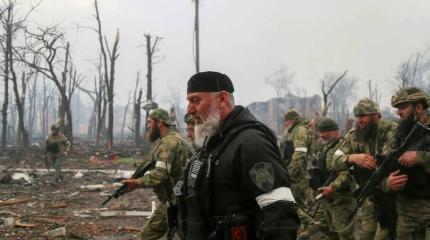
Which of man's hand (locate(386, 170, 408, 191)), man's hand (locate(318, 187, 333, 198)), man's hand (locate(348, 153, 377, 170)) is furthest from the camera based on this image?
man's hand (locate(318, 187, 333, 198))

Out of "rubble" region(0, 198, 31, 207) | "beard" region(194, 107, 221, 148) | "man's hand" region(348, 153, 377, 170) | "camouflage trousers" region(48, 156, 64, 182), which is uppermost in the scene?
"beard" region(194, 107, 221, 148)

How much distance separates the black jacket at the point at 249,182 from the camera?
7.80ft

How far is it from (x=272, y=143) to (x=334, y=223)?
3633 mm

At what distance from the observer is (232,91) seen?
291 cm

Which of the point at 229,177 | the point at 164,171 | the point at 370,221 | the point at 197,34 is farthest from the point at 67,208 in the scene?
the point at 197,34

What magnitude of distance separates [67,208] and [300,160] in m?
5.36

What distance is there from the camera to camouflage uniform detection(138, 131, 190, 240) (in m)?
5.21

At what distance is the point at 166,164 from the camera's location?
5.21 meters

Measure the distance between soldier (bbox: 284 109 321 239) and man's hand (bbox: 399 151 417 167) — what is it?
2936 mm

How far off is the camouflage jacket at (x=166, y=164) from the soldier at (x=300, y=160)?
2182 mm

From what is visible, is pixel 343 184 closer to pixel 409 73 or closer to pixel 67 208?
pixel 67 208

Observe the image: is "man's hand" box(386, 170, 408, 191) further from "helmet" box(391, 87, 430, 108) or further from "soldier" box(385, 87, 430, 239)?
"helmet" box(391, 87, 430, 108)

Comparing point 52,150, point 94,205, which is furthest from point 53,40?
point 94,205

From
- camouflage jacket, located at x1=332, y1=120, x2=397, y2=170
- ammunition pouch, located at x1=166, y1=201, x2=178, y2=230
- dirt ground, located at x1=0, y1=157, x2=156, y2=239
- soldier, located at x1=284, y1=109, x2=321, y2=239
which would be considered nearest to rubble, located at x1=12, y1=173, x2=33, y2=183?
dirt ground, located at x1=0, y1=157, x2=156, y2=239
